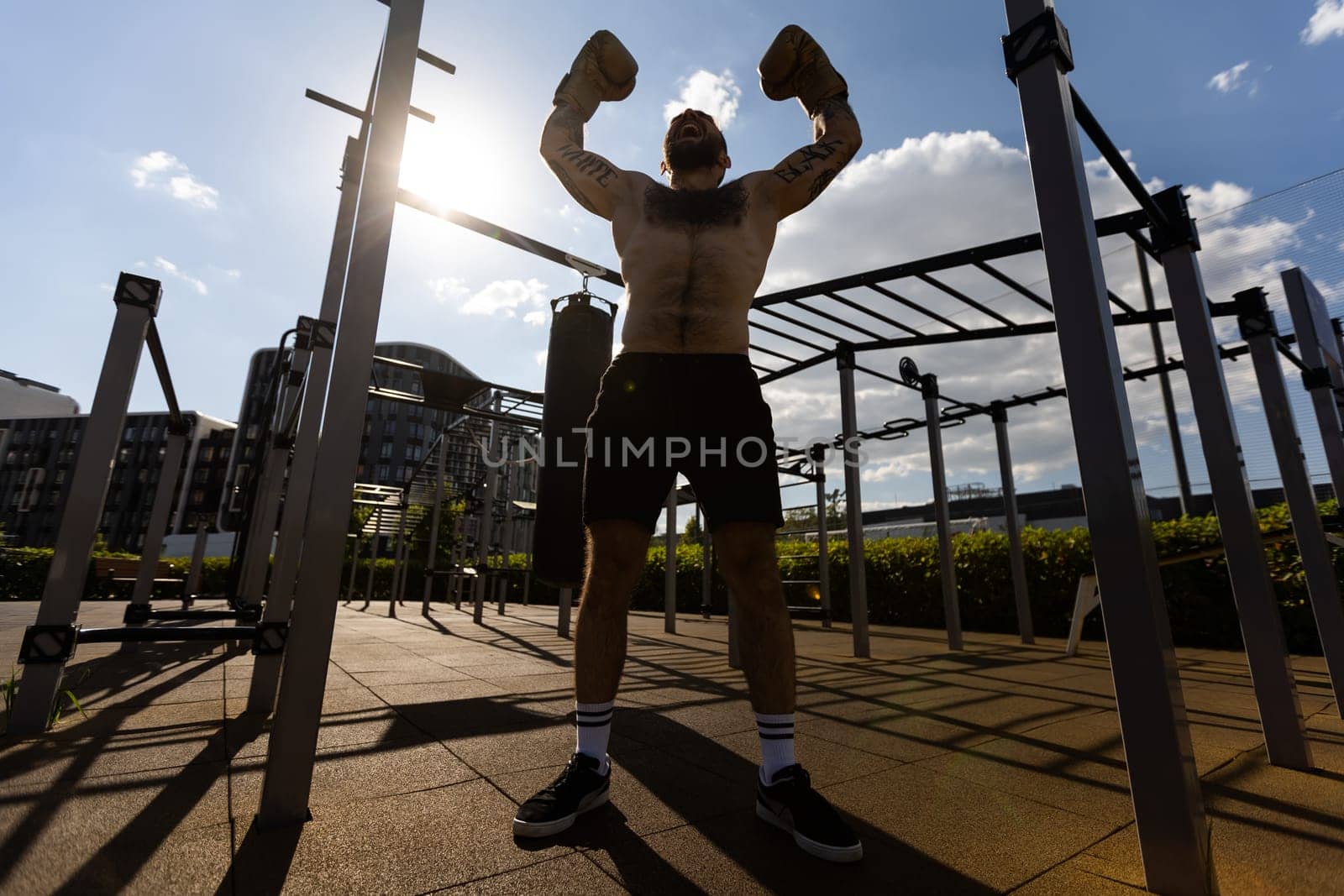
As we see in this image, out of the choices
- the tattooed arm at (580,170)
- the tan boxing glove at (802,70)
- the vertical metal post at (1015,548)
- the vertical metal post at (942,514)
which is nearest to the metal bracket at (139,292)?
the tattooed arm at (580,170)

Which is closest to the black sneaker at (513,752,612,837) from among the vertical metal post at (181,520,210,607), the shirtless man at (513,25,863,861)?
the shirtless man at (513,25,863,861)

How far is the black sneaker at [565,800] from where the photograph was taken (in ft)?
4.23

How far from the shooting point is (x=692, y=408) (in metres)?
1.75

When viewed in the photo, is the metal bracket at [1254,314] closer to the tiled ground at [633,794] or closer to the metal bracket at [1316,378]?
the metal bracket at [1316,378]

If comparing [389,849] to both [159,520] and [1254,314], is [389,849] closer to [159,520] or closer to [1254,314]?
[1254,314]

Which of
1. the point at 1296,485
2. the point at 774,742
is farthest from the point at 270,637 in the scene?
the point at 1296,485

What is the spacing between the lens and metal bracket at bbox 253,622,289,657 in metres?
2.06

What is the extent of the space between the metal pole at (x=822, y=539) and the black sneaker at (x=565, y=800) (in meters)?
6.00

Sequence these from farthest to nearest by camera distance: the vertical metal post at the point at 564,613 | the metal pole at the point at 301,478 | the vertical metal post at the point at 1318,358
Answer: the vertical metal post at the point at 564,613 → the vertical metal post at the point at 1318,358 → the metal pole at the point at 301,478

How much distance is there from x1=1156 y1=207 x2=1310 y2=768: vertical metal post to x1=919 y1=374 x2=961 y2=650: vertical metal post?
328 cm

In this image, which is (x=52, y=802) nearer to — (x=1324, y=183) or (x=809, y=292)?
(x=809, y=292)

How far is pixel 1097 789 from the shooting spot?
1674 millimetres

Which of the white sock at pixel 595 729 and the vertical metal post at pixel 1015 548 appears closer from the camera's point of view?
the white sock at pixel 595 729

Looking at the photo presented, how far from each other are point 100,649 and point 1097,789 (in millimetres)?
6004
